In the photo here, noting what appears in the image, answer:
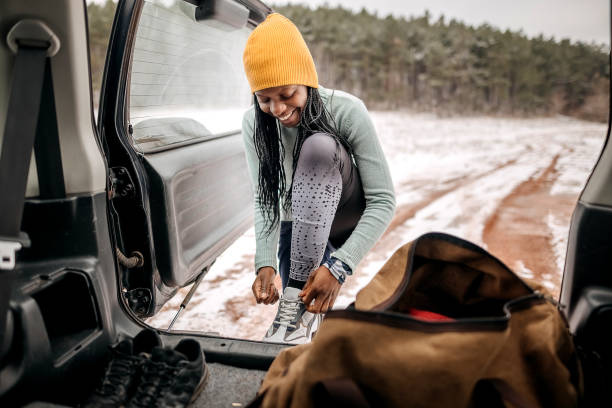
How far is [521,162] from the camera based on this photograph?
722 centimetres

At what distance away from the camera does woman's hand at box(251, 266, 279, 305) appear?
1483 mm

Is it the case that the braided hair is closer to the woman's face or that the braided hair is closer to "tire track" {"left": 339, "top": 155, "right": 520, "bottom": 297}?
the woman's face

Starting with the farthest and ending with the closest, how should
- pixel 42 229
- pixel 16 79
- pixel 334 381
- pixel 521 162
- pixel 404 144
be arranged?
pixel 404 144
pixel 521 162
pixel 42 229
pixel 16 79
pixel 334 381

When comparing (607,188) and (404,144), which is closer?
(607,188)

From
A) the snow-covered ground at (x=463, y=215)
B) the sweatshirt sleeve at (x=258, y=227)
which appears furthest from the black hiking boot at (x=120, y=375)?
the snow-covered ground at (x=463, y=215)

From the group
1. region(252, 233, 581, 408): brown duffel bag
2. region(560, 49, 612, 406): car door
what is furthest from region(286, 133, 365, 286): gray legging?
region(560, 49, 612, 406): car door

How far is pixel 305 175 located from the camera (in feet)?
4.61

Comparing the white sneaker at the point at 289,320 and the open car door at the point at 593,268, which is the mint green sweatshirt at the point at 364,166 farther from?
the open car door at the point at 593,268

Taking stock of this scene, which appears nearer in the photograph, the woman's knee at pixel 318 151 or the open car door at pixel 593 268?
the open car door at pixel 593 268

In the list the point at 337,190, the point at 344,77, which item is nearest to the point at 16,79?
the point at 337,190

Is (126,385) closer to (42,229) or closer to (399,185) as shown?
(42,229)

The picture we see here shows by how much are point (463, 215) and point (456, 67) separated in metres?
20.5

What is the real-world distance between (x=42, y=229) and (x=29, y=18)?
1.74 ft

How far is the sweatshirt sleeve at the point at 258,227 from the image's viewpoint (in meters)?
1.58
